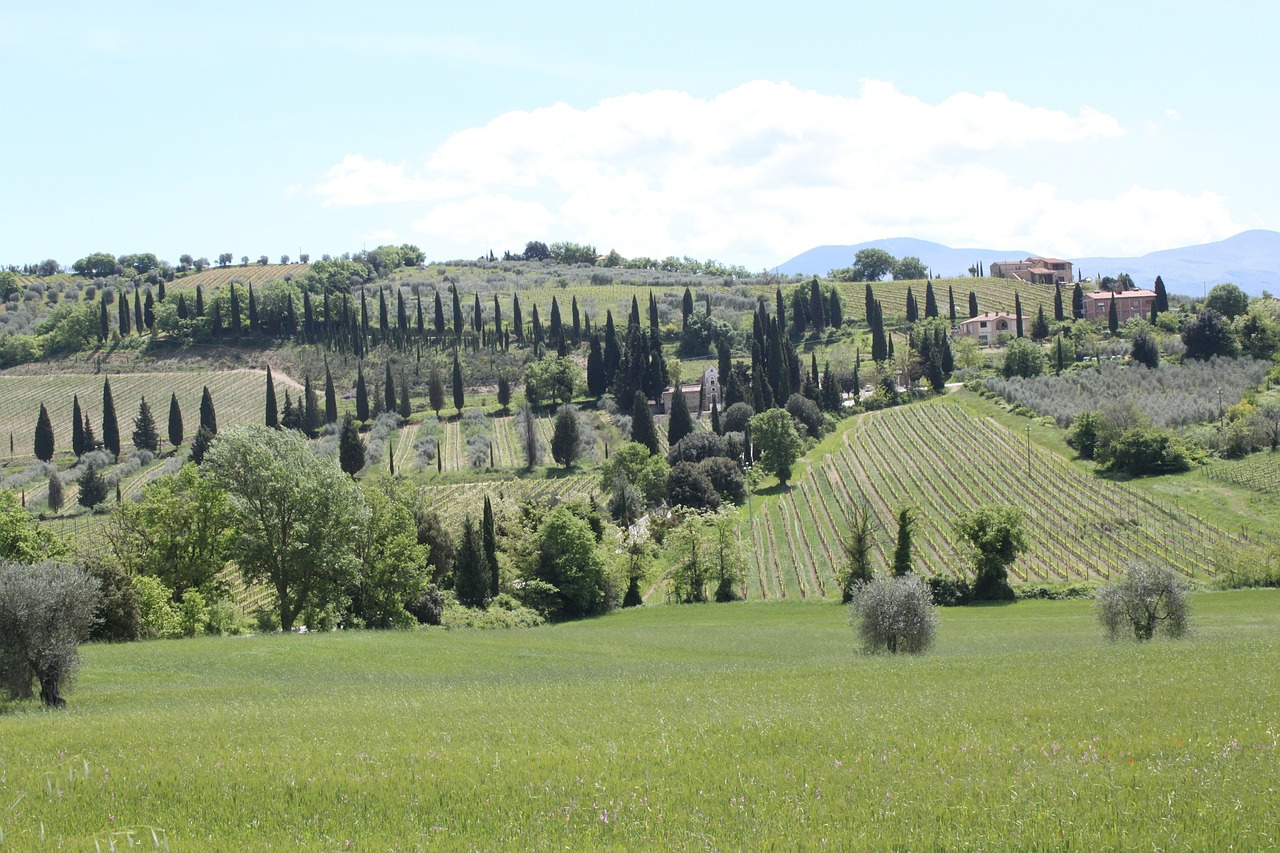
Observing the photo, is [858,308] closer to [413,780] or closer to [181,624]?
[181,624]

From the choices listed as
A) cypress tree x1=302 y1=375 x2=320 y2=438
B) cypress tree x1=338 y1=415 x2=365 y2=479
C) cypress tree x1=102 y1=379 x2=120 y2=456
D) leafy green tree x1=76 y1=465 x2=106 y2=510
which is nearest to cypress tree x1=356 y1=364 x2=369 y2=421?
cypress tree x1=302 y1=375 x2=320 y2=438

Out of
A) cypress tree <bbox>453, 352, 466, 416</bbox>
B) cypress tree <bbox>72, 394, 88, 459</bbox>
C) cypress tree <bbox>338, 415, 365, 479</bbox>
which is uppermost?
cypress tree <bbox>453, 352, 466, 416</bbox>

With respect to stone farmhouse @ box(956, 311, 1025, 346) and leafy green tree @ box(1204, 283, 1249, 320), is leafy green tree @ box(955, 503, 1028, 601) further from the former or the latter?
leafy green tree @ box(1204, 283, 1249, 320)

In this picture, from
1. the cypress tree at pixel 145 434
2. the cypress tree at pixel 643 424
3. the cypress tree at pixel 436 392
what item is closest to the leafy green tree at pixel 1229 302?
the cypress tree at pixel 643 424

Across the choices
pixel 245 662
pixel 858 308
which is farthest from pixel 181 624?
pixel 858 308

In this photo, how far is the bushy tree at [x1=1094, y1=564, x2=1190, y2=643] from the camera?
35.5 m

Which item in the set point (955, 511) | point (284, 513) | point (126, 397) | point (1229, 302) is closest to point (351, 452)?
point (284, 513)

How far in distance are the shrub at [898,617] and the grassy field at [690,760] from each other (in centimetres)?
556

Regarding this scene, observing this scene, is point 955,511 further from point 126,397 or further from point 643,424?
point 126,397

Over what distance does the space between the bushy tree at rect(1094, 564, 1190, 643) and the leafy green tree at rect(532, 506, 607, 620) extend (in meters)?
33.9

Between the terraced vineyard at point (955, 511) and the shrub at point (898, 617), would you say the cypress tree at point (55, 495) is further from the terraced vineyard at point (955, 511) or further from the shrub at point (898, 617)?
the shrub at point (898, 617)

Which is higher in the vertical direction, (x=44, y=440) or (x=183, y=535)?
(x=44, y=440)

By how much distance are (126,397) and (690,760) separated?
487ft

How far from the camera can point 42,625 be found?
24406 millimetres
